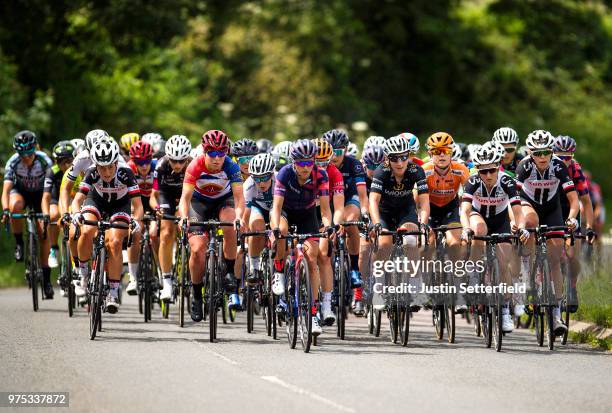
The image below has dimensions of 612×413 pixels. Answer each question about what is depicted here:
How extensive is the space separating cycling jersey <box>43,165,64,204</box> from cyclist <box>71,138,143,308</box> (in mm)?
2412

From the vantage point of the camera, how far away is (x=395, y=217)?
53.8 ft

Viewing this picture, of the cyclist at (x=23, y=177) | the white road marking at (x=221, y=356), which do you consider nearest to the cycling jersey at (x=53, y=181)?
the cyclist at (x=23, y=177)

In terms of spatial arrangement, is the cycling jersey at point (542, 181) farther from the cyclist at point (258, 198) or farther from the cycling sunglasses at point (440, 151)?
the cyclist at point (258, 198)

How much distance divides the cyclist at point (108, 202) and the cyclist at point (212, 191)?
2.20 feet

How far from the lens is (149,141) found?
19938 mm

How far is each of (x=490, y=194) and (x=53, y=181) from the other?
251 inches

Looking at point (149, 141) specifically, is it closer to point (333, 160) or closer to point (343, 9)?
point (333, 160)

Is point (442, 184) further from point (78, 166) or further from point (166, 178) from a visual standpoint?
point (78, 166)

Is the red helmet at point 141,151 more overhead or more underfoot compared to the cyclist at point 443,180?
more overhead

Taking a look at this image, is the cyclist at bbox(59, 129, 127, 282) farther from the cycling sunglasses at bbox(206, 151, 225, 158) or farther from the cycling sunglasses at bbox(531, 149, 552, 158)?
the cycling sunglasses at bbox(531, 149, 552, 158)

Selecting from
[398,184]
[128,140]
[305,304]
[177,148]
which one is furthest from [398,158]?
[128,140]

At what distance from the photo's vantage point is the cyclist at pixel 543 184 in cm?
1591

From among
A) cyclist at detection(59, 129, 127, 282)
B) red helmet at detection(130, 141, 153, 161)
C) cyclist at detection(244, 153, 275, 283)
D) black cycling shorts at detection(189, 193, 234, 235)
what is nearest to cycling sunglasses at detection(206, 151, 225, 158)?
cyclist at detection(244, 153, 275, 283)

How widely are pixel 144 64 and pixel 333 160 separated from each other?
22.2 meters
